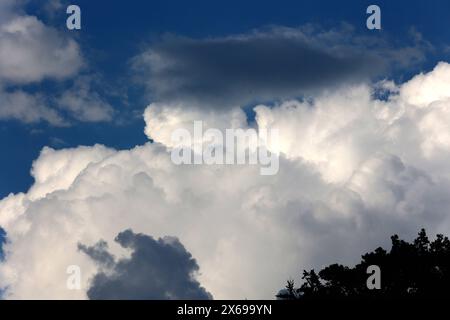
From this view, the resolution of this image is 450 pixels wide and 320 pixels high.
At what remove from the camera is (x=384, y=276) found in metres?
60.3

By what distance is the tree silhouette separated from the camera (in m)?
58.3

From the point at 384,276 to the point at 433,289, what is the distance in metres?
5.78

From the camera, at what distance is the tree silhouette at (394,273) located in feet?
191

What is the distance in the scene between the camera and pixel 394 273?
60.0 meters
